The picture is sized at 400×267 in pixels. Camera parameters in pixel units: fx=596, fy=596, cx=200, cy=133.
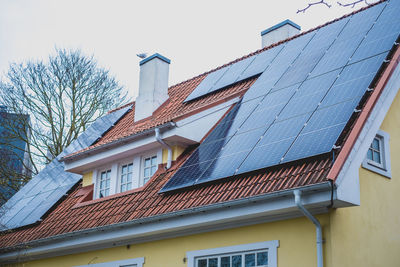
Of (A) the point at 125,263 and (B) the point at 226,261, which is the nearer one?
(B) the point at 226,261

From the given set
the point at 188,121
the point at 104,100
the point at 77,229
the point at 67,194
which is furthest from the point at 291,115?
the point at 104,100

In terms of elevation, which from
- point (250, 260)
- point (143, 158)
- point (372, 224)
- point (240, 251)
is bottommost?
point (250, 260)

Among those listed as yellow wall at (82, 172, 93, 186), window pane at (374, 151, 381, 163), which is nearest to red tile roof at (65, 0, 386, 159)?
yellow wall at (82, 172, 93, 186)

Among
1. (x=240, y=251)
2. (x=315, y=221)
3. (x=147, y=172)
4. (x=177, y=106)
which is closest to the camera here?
(x=315, y=221)

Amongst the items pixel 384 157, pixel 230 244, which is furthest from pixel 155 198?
pixel 384 157

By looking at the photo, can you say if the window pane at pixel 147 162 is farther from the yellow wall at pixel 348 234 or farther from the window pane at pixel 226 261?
the window pane at pixel 226 261

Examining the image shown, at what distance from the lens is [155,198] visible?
12.8 metres

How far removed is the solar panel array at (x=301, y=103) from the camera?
10680mm

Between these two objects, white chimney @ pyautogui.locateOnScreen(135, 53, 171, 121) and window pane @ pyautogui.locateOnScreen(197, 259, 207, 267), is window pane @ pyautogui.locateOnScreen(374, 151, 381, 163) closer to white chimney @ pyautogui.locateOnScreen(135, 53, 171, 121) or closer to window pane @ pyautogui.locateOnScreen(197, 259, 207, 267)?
window pane @ pyautogui.locateOnScreen(197, 259, 207, 267)

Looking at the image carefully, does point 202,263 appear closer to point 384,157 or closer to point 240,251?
point 240,251

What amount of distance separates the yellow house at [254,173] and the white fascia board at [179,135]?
29 mm

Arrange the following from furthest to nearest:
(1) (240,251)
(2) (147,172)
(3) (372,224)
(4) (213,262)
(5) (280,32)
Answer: (5) (280,32)
(2) (147,172)
(4) (213,262)
(1) (240,251)
(3) (372,224)

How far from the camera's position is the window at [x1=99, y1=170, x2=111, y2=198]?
15773mm

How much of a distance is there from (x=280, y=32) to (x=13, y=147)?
45.7 feet
